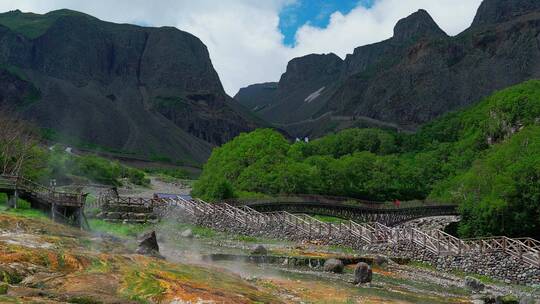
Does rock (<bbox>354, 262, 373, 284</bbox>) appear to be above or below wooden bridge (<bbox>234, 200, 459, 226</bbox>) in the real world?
below

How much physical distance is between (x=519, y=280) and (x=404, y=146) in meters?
143

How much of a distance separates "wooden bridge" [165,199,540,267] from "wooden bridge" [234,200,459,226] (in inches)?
751

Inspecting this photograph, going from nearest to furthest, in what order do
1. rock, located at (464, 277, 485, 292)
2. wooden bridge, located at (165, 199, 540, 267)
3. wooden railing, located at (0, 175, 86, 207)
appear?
rock, located at (464, 277, 485, 292)
wooden bridge, located at (165, 199, 540, 267)
wooden railing, located at (0, 175, 86, 207)

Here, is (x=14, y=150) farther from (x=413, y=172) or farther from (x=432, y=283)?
(x=413, y=172)

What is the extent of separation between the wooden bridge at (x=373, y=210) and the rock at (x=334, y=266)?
43.9 metres

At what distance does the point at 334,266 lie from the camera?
111ft

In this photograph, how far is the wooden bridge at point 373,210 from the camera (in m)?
82.9

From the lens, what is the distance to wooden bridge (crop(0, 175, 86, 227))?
43.1 meters

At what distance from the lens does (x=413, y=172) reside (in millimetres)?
125812

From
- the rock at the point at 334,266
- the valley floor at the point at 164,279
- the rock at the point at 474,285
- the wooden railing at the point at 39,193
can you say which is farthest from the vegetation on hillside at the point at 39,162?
the rock at the point at 474,285

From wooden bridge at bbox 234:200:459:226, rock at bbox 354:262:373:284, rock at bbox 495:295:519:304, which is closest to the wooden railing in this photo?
rock at bbox 354:262:373:284

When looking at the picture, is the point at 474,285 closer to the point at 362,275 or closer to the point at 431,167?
the point at 362,275

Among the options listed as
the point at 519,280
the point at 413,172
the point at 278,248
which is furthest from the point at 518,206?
the point at 413,172

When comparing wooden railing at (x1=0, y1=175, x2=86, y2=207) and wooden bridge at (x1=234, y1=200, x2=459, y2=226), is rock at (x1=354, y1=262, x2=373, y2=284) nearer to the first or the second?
wooden railing at (x1=0, y1=175, x2=86, y2=207)
